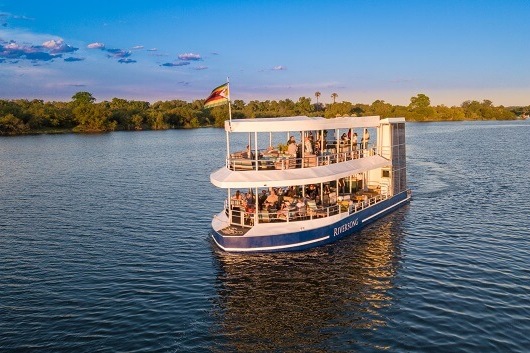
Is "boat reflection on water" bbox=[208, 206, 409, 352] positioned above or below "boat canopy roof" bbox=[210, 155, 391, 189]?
below

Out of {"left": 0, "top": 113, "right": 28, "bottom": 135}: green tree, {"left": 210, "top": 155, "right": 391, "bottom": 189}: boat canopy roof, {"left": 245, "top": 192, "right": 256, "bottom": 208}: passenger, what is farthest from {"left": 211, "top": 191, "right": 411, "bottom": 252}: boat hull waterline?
{"left": 0, "top": 113, "right": 28, "bottom": 135}: green tree

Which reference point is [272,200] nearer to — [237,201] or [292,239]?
[237,201]

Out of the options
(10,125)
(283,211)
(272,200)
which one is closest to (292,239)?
(283,211)

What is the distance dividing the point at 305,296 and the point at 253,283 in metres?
2.79

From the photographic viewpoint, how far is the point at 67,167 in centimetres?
6944

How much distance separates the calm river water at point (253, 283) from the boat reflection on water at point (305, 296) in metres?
0.08

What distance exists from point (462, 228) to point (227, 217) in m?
16.4

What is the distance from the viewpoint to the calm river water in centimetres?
1806

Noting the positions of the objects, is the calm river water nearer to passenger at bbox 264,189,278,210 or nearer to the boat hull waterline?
the boat hull waterline

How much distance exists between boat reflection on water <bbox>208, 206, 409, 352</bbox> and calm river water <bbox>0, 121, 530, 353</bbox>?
0.08 metres

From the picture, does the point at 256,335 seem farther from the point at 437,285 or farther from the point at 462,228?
the point at 462,228

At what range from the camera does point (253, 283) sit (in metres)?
23.2

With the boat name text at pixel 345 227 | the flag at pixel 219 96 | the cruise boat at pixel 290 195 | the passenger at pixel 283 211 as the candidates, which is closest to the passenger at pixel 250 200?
the cruise boat at pixel 290 195

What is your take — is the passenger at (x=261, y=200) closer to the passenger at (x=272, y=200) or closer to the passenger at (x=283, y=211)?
the passenger at (x=272, y=200)
